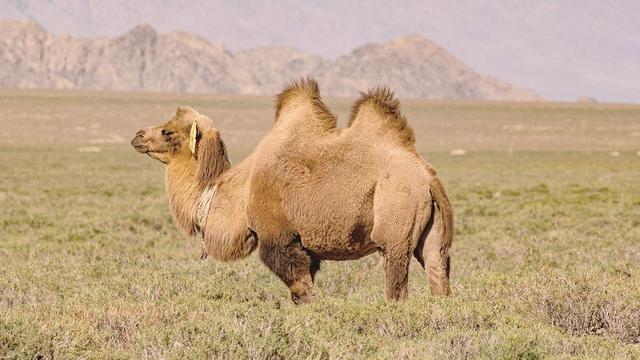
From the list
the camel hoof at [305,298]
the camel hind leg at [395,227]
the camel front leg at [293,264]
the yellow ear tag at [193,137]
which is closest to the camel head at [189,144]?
the yellow ear tag at [193,137]

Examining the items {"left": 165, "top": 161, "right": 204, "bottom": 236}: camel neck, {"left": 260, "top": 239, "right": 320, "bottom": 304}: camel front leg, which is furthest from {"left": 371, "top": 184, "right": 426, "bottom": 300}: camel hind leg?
{"left": 165, "top": 161, "right": 204, "bottom": 236}: camel neck

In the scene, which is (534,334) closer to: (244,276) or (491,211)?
(244,276)

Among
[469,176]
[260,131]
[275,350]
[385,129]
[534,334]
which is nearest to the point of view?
[275,350]

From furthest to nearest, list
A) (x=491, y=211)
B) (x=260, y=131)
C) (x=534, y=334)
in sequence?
(x=260, y=131) → (x=491, y=211) → (x=534, y=334)

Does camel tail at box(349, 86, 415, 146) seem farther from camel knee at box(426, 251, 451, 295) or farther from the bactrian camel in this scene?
camel knee at box(426, 251, 451, 295)

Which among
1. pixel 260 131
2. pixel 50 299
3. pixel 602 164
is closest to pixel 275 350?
pixel 50 299

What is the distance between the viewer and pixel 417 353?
590cm

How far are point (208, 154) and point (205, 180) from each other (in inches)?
9.9

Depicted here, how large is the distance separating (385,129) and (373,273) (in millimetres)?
4230

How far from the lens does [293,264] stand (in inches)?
291

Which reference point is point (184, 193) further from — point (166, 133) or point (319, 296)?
point (319, 296)

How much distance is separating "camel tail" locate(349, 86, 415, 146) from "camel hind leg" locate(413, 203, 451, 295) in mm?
717

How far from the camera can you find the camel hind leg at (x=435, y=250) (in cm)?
705

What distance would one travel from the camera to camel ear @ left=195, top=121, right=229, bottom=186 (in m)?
8.19
